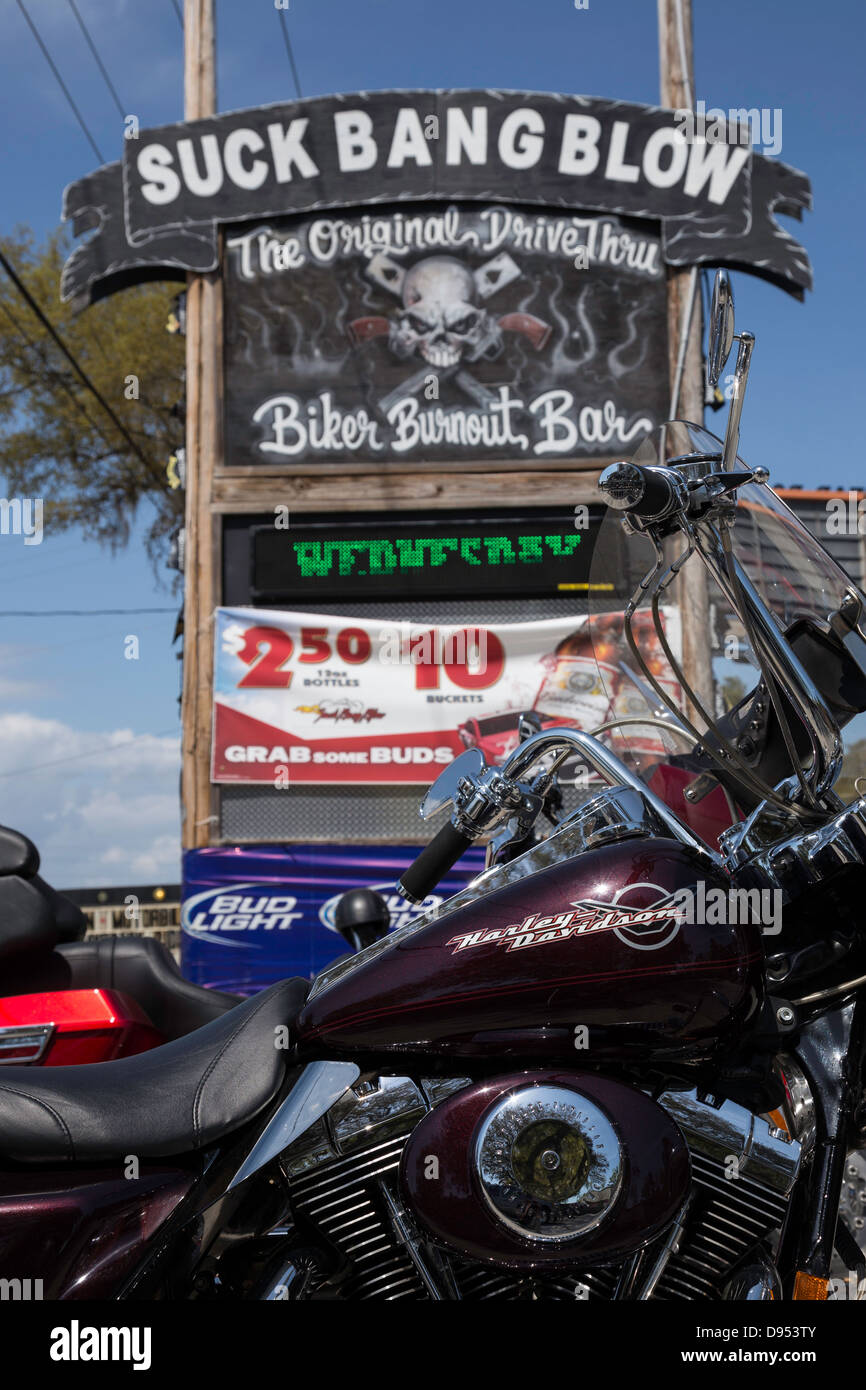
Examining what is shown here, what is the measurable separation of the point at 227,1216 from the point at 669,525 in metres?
1.10

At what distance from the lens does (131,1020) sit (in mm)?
2910

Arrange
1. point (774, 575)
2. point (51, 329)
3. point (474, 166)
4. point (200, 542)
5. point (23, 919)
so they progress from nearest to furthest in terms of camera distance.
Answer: point (774, 575) → point (23, 919) → point (200, 542) → point (474, 166) → point (51, 329)

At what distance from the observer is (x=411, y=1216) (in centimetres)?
146

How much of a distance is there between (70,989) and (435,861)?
176 cm

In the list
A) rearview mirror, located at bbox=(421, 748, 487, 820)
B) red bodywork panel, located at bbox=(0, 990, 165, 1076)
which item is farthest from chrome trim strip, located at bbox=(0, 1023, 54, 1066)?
rearview mirror, located at bbox=(421, 748, 487, 820)

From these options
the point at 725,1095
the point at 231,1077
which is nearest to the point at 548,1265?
the point at 725,1095

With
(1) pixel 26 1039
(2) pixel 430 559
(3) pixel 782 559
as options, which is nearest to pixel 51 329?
(2) pixel 430 559

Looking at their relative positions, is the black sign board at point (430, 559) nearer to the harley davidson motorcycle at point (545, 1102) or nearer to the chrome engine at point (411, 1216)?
the harley davidson motorcycle at point (545, 1102)

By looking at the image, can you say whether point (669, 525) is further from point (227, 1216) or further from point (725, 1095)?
point (227, 1216)

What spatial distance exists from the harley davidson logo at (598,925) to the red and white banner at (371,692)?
13.9 ft

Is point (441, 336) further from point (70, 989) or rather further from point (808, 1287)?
point (808, 1287)

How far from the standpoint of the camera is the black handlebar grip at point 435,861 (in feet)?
6.27

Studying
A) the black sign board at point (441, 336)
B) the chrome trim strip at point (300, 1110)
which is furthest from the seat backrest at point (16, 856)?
the black sign board at point (441, 336)

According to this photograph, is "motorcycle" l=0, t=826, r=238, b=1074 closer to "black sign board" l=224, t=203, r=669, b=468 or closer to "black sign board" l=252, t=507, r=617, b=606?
"black sign board" l=252, t=507, r=617, b=606
